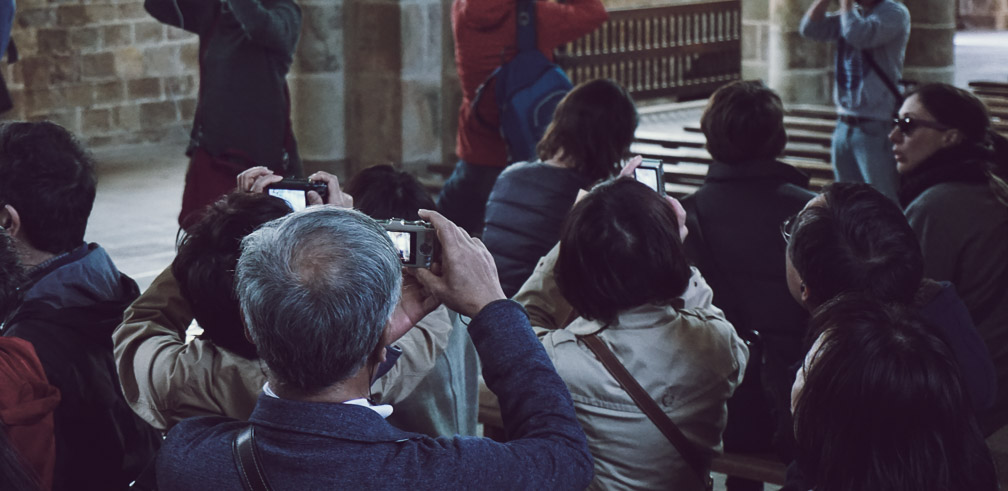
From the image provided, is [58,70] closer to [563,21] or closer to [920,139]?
[563,21]

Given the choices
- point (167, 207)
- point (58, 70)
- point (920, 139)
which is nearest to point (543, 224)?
point (920, 139)

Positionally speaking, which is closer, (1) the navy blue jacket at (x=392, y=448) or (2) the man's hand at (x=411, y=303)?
(1) the navy blue jacket at (x=392, y=448)

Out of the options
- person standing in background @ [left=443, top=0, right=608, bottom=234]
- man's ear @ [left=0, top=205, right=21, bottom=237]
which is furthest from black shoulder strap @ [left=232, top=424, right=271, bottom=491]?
person standing in background @ [left=443, top=0, right=608, bottom=234]

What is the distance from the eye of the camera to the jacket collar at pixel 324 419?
5.32ft

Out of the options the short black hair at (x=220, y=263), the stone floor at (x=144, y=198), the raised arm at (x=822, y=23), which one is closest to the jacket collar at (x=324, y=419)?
the short black hair at (x=220, y=263)

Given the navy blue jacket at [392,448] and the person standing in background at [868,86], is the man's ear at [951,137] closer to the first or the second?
the person standing in background at [868,86]

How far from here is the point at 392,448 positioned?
5.39ft

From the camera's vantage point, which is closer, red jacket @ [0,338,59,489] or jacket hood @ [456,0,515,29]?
red jacket @ [0,338,59,489]

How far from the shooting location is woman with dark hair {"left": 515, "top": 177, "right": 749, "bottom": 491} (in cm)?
247

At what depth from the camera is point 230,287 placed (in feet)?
7.19

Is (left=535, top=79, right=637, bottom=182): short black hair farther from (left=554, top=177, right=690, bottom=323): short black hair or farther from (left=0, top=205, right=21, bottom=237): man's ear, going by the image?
(left=0, top=205, right=21, bottom=237): man's ear

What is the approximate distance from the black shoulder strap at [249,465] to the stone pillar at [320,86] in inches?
241

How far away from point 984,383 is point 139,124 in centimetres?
918

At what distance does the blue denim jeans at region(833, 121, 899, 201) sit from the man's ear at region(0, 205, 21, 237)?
351cm
